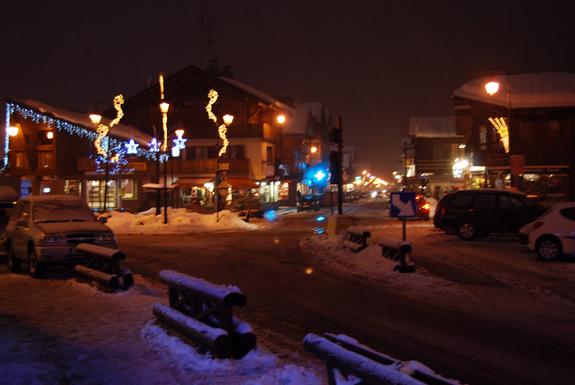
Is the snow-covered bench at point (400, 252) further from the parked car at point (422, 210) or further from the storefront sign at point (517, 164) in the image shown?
the parked car at point (422, 210)

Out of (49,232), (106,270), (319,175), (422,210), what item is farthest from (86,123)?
(106,270)

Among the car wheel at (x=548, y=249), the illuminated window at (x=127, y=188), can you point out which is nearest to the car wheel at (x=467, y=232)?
the car wheel at (x=548, y=249)

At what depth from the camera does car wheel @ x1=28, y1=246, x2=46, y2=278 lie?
44.8ft

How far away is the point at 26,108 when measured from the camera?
50.6 m

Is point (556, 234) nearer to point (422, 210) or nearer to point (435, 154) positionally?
point (422, 210)

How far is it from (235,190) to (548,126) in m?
24.9

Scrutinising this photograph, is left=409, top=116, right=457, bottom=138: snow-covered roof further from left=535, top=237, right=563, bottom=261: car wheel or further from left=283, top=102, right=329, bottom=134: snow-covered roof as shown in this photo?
left=535, top=237, right=563, bottom=261: car wheel

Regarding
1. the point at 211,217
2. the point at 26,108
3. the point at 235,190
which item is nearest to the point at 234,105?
the point at 235,190

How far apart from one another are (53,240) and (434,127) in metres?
66.9

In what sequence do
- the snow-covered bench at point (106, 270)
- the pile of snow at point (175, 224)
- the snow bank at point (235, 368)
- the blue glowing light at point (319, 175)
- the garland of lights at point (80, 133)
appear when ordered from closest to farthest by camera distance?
the snow bank at point (235, 368) → the snow-covered bench at point (106, 270) → the blue glowing light at point (319, 175) → the pile of snow at point (175, 224) → the garland of lights at point (80, 133)

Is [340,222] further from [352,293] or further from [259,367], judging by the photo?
[259,367]

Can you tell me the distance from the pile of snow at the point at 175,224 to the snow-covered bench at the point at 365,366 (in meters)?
24.8

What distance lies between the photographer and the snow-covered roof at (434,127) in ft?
244

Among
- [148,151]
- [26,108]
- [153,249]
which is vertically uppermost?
[26,108]
